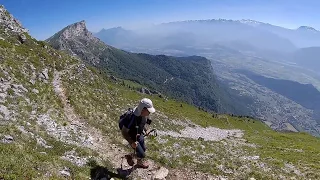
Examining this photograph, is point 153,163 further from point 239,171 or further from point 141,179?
point 239,171

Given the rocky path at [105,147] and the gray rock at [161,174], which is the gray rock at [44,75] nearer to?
the rocky path at [105,147]

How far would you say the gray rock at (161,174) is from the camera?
708 inches

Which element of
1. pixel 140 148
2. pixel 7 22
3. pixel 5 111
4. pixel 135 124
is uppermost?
pixel 7 22

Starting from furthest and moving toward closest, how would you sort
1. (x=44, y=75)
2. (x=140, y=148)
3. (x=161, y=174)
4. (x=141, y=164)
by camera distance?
(x=44, y=75) → (x=161, y=174) → (x=141, y=164) → (x=140, y=148)

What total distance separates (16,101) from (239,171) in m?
20.1

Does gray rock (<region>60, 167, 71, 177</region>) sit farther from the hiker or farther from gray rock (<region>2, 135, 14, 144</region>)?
gray rock (<region>2, 135, 14, 144</region>)

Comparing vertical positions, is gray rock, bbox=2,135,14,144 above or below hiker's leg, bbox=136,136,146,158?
above

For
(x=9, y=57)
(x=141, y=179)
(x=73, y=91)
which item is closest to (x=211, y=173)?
(x=141, y=179)

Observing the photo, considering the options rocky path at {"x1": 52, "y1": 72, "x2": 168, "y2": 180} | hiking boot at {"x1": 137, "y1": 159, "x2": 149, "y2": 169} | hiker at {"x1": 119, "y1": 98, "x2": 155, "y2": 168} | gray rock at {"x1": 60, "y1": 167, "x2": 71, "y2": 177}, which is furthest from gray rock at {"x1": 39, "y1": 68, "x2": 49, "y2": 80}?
hiker at {"x1": 119, "y1": 98, "x2": 155, "y2": 168}

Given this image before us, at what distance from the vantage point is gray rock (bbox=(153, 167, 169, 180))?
18.0 metres

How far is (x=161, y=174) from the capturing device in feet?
61.0

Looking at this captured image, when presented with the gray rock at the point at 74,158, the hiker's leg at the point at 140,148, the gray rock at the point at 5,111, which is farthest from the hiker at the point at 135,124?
the gray rock at the point at 5,111

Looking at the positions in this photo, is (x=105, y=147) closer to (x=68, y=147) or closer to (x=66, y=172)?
(x=68, y=147)

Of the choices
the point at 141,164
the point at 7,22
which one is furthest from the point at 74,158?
the point at 7,22
